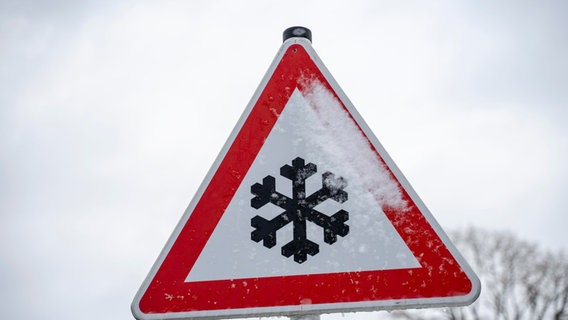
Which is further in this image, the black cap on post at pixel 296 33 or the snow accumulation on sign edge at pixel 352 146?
the black cap on post at pixel 296 33

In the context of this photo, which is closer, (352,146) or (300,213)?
(300,213)

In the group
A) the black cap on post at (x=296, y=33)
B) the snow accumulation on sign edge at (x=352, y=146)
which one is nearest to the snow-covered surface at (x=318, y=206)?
the snow accumulation on sign edge at (x=352, y=146)

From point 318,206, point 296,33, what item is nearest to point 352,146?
point 318,206

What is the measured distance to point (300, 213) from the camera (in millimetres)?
1169

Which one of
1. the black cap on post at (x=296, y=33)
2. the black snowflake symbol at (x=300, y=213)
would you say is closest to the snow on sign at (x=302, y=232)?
the black snowflake symbol at (x=300, y=213)

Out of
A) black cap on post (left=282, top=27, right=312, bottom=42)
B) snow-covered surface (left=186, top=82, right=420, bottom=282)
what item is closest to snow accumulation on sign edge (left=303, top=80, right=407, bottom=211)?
snow-covered surface (left=186, top=82, right=420, bottom=282)

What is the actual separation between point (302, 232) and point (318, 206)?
0.07 m

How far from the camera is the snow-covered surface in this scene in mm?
1149

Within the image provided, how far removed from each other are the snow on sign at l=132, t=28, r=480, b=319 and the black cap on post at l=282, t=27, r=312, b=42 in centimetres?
17

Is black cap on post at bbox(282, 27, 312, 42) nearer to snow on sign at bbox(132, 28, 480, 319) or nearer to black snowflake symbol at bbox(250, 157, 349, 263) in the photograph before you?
snow on sign at bbox(132, 28, 480, 319)

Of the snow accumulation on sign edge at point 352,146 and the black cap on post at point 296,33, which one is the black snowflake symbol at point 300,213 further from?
the black cap on post at point 296,33

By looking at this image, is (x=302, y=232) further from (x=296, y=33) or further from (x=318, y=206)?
(x=296, y=33)

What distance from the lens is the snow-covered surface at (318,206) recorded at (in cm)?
115

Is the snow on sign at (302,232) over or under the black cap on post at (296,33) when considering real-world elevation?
under
